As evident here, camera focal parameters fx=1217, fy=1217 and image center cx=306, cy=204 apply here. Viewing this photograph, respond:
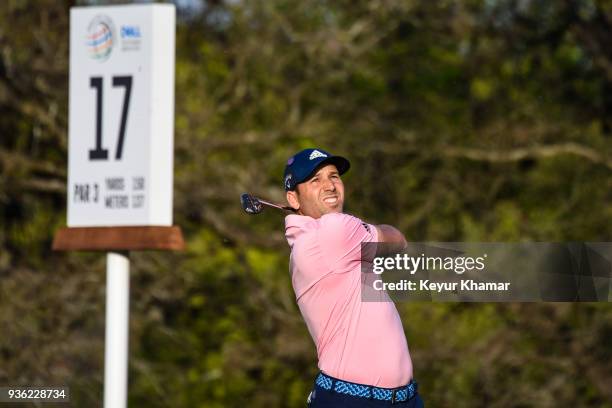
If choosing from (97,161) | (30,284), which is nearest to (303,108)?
(30,284)

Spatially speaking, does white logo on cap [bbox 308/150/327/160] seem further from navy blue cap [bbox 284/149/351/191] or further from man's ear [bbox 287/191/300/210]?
man's ear [bbox 287/191/300/210]

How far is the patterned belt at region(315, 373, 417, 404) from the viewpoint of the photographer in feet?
16.4

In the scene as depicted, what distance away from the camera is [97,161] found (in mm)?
7695

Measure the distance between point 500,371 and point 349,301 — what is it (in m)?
9.44

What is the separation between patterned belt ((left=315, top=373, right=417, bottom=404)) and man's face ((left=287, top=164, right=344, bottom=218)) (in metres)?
0.72

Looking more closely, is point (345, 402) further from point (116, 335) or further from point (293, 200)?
point (116, 335)

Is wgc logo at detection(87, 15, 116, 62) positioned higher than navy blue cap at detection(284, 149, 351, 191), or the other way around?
wgc logo at detection(87, 15, 116, 62)

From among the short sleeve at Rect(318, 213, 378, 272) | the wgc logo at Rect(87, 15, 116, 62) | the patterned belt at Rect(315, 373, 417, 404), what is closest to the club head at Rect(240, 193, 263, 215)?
the short sleeve at Rect(318, 213, 378, 272)

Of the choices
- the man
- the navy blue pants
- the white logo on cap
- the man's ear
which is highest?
the white logo on cap

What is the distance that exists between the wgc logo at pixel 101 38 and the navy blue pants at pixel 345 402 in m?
3.42

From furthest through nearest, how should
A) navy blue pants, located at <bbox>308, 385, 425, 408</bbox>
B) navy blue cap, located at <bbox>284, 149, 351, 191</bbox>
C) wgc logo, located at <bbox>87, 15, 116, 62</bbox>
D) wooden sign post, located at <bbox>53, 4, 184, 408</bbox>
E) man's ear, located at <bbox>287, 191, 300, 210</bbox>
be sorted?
wgc logo, located at <bbox>87, 15, 116, 62</bbox>, wooden sign post, located at <bbox>53, 4, 184, 408</bbox>, man's ear, located at <bbox>287, 191, 300, 210</bbox>, navy blue cap, located at <bbox>284, 149, 351, 191</bbox>, navy blue pants, located at <bbox>308, 385, 425, 408</bbox>

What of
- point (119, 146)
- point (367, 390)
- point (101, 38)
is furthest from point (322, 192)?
point (101, 38)

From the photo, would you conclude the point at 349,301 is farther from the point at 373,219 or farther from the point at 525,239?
the point at 373,219

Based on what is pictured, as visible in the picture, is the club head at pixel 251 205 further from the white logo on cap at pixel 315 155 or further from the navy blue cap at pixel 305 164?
the white logo on cap at pixel 315 155
